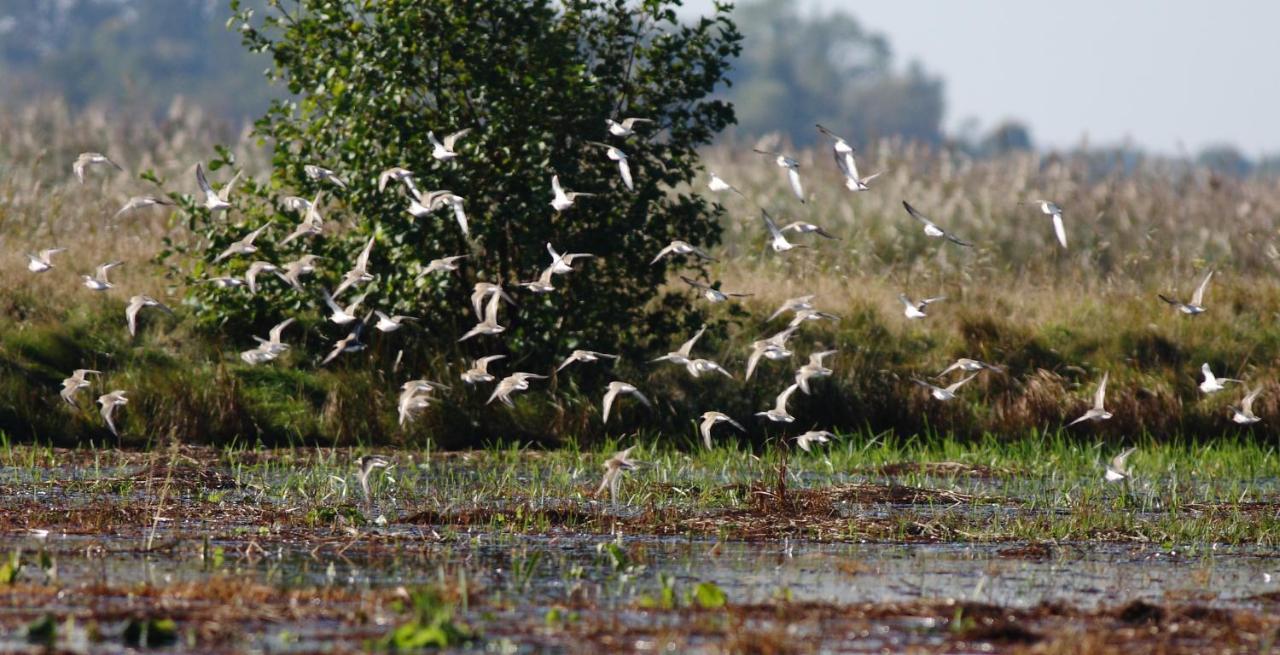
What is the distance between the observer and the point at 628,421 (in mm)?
13758

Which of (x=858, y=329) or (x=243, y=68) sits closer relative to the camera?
(x=858, y=329)

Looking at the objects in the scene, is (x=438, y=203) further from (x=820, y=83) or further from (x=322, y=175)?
(x=820, y=83)

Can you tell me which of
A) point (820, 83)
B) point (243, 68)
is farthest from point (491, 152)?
point (820, 83)

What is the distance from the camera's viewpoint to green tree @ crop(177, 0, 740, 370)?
13242 mm

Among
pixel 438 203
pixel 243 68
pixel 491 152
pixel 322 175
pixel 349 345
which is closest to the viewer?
pixel 438 203

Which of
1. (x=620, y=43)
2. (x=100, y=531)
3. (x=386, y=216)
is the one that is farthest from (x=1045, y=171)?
(x=100, y=531)

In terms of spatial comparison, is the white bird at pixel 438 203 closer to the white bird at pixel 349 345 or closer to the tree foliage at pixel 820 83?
the white bird at pixel 349 345

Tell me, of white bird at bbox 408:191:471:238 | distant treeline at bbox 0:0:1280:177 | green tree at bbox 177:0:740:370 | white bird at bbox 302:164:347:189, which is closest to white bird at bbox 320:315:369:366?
green tree at bbox 177:0:740:370

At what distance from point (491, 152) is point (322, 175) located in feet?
4.96

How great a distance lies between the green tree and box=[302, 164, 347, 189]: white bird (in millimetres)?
120

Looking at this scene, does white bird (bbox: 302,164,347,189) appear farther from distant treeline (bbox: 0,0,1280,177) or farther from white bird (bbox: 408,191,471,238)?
distant treeline (bbox: 0,0,1280,177)

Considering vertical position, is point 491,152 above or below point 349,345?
above

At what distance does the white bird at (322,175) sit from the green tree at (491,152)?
120 millimetres

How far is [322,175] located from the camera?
40.9 feet
